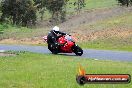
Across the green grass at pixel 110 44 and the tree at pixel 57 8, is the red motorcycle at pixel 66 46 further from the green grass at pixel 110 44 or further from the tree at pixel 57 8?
the tree at pixel 57 8

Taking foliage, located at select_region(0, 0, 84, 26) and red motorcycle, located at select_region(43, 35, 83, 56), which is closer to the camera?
red motorcycle, located at select_region(43, 35, 83, 56)

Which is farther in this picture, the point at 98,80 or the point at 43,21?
the point at 43,21

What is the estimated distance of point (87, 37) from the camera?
41.6m

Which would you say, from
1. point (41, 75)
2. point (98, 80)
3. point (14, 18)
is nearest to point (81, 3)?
point (14, 18)

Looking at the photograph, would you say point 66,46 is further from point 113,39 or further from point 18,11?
point 18,11

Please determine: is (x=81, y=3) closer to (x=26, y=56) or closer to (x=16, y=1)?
(x=16, y=1)

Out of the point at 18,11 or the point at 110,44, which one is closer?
the point at 110,44

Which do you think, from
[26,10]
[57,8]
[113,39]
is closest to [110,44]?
[113,39]

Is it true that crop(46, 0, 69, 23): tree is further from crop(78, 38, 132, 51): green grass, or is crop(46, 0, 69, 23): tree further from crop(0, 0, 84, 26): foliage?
crop(78, 38, 132, 51): green grass

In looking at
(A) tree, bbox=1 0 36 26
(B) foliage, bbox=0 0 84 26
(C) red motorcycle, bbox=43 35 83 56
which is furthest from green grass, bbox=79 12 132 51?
(B) foliage, bbox=0 0 84 26

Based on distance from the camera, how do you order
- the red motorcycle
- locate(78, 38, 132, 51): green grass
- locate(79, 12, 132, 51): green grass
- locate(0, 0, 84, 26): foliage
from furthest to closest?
locate(0, 0, 84, 26): foliage < locate(79, 12, 132, 51): green grass < locate(78, 38, 132, 51): green grass < the red motorcycle

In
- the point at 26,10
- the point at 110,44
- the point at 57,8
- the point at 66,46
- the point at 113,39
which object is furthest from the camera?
the point at 57,8

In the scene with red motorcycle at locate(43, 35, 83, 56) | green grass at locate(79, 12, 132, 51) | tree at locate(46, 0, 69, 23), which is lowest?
tree at locate(46, 0, 69, 23)

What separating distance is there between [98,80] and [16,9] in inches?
2784
